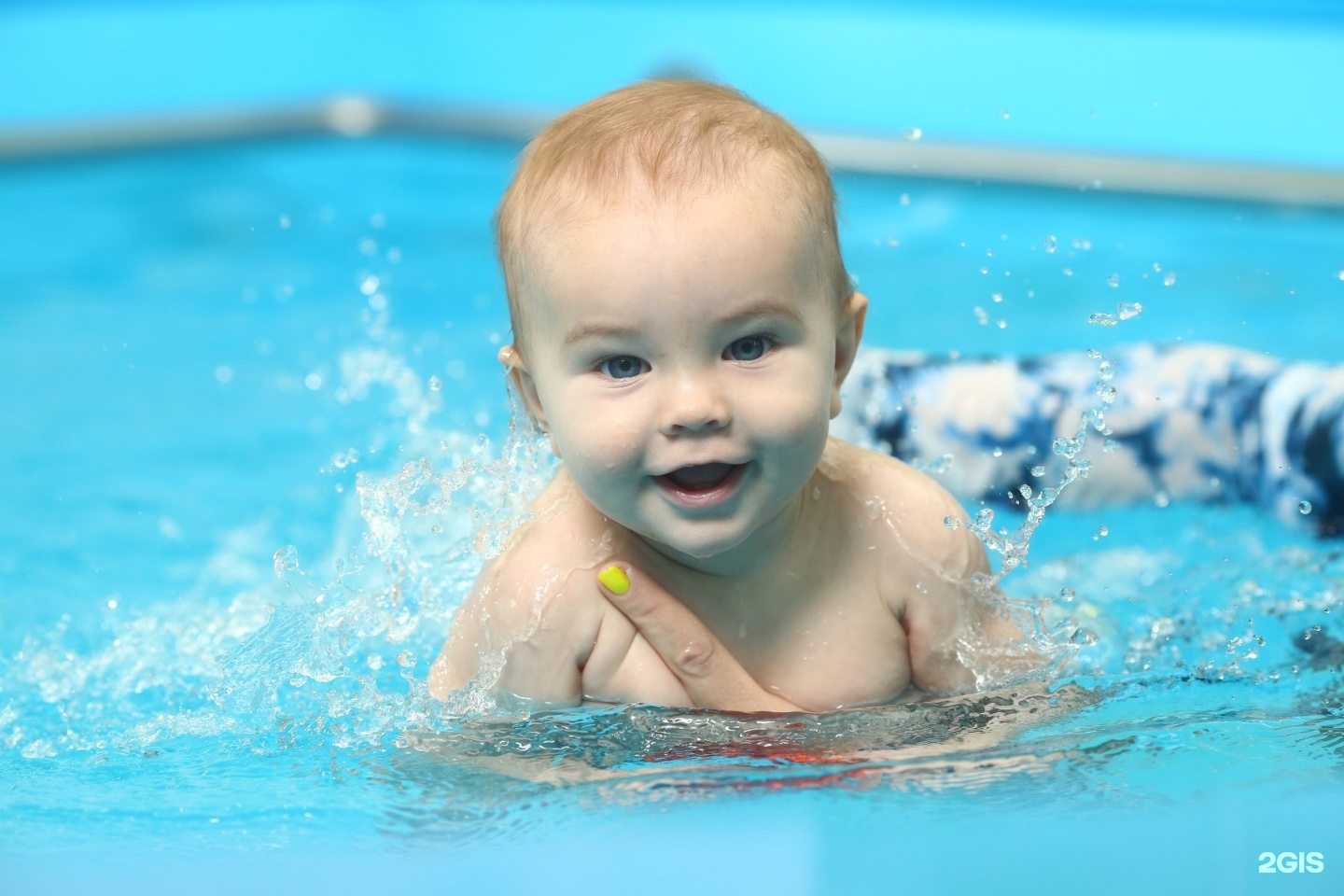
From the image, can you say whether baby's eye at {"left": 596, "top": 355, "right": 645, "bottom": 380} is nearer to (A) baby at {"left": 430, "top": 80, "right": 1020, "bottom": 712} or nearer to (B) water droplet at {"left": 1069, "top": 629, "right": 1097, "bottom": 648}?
(A) baby at {"left": 430, "top": 80, "right": 1020, "bottom": 712}

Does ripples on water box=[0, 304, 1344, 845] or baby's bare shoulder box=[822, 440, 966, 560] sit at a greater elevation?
baby's bare shoulder box=[822, 440, 966, 560]

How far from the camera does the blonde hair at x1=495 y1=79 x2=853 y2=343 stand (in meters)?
1.36

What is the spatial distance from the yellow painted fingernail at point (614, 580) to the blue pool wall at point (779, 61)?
253 cm

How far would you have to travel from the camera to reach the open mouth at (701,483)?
4.58ft

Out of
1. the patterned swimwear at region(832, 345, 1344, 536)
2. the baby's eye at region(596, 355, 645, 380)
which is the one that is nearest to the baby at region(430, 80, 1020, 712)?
the baby's eye at region(596, 355, 645, 380)

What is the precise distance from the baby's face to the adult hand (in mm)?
127

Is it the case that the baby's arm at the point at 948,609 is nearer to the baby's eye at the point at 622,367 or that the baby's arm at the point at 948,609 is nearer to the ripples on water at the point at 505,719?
the ripples on water at the point at 505,719

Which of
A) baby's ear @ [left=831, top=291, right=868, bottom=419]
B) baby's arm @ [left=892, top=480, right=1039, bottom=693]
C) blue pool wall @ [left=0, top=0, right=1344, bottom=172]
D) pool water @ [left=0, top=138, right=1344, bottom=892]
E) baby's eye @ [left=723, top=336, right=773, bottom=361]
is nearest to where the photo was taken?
pool water @ [left=0, top=138, right=1344, bottom=892]

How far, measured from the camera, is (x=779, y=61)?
500 centimetres

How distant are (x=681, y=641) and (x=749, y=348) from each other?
0.33 metres

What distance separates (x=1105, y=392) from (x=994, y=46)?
3.38 metres

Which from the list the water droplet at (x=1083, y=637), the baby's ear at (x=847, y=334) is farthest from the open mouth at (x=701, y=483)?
the water droplet at (x=1083, y=637)

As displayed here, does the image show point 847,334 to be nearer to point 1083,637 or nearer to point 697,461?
point 697,461

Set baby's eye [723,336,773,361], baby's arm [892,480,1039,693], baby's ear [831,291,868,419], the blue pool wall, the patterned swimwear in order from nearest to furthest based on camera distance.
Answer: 1. baby's eye [723,336,773,361]
2. baby's ear [831,291,868,419]
3. baby's arm [892,480,1039,693]
4. the patterned swimwear
5. the blue pool wall
